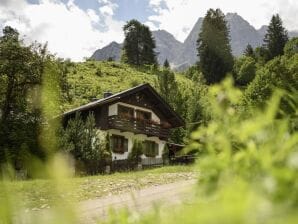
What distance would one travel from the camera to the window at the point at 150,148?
42278 mm

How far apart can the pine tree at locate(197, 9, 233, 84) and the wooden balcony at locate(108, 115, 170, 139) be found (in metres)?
46.6

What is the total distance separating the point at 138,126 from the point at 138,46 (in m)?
56.8

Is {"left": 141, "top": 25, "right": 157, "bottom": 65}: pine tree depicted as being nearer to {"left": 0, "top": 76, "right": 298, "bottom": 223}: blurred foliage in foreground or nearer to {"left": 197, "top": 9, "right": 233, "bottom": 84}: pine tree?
{"left": 197, "top": 9, "right": 233, "bottom": 84}: pine tree

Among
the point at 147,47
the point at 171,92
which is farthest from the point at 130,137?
the point at 147,47

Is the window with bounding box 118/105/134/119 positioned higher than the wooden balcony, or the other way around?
the window with bounding box 118/105/134/119

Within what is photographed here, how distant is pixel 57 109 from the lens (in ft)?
123

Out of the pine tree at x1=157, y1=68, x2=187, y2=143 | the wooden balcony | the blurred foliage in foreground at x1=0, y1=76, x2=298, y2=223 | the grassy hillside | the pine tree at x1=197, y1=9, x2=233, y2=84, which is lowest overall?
the blurred foliage in foreground at x1=0, y1=76, x2=298, y2=223

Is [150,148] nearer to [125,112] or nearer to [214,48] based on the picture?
[125,112]

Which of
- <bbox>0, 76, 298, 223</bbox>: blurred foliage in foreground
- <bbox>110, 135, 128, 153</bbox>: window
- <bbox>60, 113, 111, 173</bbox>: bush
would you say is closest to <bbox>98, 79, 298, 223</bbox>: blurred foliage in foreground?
<bbox>0, 76, 298, 223</bbox>: blurred foliage in foreground

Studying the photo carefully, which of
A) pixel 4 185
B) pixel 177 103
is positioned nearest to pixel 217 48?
pixel 177 103

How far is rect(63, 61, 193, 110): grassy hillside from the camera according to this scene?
6316 cm

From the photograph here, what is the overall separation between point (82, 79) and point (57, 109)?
3283 cm

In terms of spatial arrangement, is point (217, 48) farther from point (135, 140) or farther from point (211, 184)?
point (211, 184)

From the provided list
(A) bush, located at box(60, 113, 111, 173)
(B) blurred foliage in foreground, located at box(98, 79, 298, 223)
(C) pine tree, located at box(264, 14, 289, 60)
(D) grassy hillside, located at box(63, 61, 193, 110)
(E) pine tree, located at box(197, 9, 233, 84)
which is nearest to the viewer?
(B) blurred foliage in foreground, located at box(98, 79, 298, 223)
